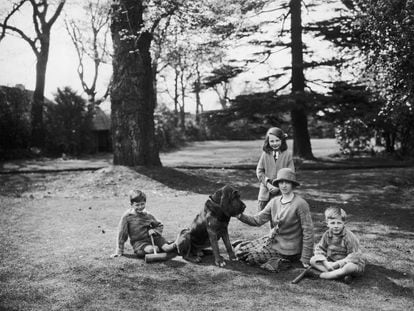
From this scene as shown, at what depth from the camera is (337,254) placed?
5.26 metres

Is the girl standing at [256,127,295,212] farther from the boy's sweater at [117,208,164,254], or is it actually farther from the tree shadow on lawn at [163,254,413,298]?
the boy's sweater at [117,208,164,254]

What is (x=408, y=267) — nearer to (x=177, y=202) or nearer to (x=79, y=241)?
(x=79, y=241)

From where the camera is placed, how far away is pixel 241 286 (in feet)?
15.7

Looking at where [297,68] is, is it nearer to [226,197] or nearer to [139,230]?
[139,230]

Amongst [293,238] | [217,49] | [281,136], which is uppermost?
[217,49]

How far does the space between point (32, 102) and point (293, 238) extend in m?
26.3

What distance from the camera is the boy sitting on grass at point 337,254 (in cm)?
493

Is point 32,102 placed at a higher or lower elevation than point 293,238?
higher

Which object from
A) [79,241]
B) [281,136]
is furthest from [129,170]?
[281,136]

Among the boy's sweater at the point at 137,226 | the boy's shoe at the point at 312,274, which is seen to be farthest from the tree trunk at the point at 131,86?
the boy's shoe at the point at 312,274

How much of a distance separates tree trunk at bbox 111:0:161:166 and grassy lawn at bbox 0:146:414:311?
206cm

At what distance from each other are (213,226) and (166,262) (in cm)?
92

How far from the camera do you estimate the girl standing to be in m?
6.27

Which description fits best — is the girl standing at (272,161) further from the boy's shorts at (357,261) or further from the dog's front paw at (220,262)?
the boy's shorts at (357,261)
